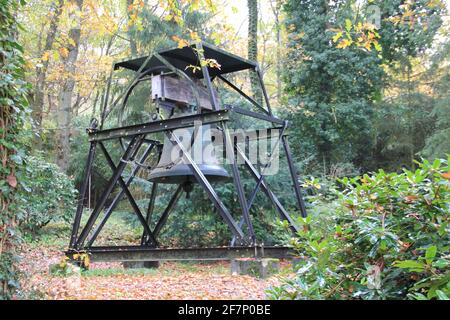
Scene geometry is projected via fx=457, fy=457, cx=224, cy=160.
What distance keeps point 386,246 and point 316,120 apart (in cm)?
1280

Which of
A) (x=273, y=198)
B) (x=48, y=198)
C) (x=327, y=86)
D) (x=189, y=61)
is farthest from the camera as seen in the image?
(x=327, y=86)

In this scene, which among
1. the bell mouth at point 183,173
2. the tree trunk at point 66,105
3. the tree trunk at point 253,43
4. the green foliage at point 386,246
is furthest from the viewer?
the tree trunk at point 253,43

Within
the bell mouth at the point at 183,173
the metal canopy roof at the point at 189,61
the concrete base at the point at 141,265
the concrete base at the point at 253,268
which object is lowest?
the concrete base at the point at 141,265

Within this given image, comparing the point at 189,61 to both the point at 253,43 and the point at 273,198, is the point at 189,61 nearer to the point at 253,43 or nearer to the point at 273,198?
the point at 273,198

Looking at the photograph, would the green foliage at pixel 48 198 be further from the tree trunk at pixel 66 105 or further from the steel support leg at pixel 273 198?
the steel support leg at pixel 273 198

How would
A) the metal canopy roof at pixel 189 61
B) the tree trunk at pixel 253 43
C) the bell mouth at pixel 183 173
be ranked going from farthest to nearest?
the tree trunk at pixel 253 43
the metal canopy roof at pixel 189 61
the bell mouth at pixel 183 173

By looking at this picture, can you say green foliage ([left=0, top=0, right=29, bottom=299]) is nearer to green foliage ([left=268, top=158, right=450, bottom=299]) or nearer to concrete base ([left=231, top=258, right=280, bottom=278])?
green foliage ([left=268, top=158, right=450, bottom=299])

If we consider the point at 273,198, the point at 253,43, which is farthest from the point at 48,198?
the point at 253,43

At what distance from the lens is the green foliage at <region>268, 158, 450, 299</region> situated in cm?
203

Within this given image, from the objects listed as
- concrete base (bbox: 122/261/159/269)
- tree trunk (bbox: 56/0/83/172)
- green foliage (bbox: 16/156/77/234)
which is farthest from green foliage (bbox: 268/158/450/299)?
tree trunk (bbox: 56/0/83/172)

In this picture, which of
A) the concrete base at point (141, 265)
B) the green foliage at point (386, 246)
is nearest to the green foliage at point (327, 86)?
the concrete base at point (141, 265)

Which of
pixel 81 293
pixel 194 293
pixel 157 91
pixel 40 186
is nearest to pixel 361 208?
pixel 194 293

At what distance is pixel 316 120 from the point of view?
1465 centimetres

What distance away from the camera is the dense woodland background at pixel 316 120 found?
7.35 feet
